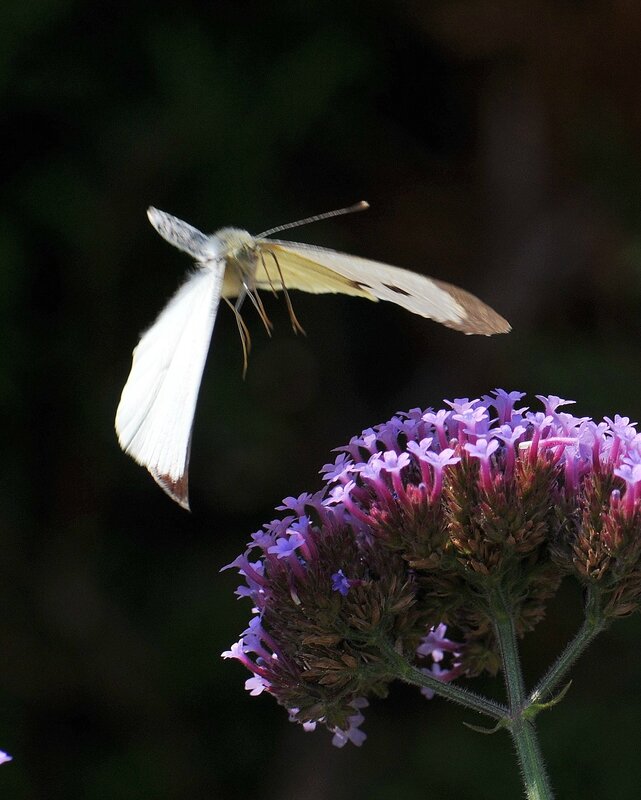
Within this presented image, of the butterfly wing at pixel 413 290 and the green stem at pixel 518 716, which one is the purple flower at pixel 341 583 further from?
the butterfly wing at pixel 413 290

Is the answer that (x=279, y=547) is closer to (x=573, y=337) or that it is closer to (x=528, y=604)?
(x=528, y=604)

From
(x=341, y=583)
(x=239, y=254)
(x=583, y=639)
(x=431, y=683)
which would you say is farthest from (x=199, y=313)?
(x=583, y=639)

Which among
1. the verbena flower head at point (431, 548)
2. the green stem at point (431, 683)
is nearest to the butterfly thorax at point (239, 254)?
the verbena flower head at point (431, 548)

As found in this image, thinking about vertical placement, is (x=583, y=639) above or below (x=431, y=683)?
above

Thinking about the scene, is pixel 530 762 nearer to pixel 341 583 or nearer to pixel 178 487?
pixel 341 583

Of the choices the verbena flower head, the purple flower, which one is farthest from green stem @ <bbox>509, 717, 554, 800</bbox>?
the purple flower

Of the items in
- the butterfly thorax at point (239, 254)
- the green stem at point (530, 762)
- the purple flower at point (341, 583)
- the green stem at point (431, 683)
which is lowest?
the green stem at point (530, 762)
